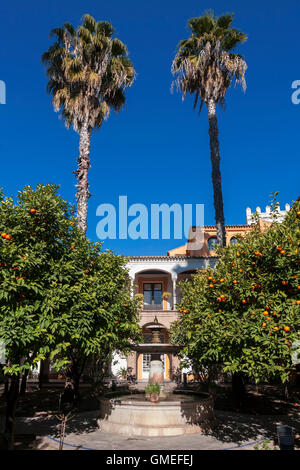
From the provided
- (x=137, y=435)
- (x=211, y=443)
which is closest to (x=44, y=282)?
(x=137, y=435)

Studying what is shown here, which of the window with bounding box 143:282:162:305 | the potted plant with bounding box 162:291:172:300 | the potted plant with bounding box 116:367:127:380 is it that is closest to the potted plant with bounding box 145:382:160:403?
the potted plant with bounding box 116:367:127:380

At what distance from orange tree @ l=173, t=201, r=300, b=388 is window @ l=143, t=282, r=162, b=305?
20.5m

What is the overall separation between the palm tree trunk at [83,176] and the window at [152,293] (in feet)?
50.4

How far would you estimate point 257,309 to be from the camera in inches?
263

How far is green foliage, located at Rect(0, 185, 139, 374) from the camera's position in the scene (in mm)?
6250

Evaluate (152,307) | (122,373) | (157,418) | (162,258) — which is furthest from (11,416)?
(152,307)

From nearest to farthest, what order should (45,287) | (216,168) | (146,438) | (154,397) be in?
(45,287), (146,438), (154,397), (216,168)

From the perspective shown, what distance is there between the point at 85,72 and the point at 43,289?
13.2 meters

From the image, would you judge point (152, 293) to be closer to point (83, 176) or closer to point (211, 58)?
point (83, 176)

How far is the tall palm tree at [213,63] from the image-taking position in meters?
18.6

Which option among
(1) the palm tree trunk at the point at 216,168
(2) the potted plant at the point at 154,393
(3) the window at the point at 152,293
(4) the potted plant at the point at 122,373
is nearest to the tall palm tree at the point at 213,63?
(1) the palm tree trunk at the point at 216,168

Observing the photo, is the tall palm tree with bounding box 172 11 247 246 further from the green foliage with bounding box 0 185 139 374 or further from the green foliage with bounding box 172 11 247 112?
the green foliage with bounding box 0 185 139 374

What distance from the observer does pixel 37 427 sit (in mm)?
9781
